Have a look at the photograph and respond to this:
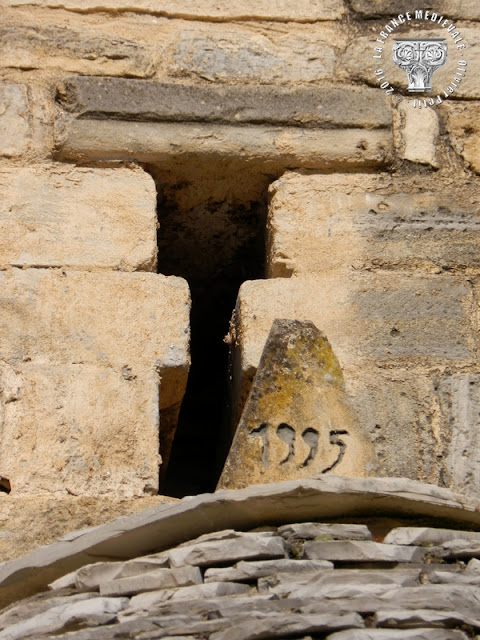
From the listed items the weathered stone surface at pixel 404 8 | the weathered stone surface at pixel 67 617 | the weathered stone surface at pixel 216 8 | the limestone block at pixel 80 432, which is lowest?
the weathered stone surface at pixel 67 617

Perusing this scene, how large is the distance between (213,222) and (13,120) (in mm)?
619

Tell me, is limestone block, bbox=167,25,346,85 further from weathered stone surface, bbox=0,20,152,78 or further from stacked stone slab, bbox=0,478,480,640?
stacked stone slab, bbox=0,478,480,640

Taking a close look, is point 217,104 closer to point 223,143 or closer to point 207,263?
point 223,143

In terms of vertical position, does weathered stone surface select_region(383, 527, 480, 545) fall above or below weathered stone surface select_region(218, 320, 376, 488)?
below

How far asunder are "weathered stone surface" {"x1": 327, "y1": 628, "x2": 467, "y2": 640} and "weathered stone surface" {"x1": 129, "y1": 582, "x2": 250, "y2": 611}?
0.21m

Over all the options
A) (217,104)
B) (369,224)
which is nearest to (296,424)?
(369,224)

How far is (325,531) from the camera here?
2547 millimetres

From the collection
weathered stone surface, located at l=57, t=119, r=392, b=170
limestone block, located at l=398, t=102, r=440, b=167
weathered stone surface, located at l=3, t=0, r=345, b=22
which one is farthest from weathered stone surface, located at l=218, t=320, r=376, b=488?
weathered stone surface, located at l=3, t=0, r=345, b=22

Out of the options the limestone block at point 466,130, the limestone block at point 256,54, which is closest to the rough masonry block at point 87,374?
the limestone block at point 256,54

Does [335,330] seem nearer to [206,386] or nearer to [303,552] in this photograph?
[206,386]

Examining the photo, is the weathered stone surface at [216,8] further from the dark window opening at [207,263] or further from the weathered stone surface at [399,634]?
the weathered stone surface at [399,634]

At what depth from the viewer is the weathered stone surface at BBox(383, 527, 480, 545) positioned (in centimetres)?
255

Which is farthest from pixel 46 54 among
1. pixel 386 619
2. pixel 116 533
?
pixel 386 619

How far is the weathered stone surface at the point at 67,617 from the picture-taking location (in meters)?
2.42
